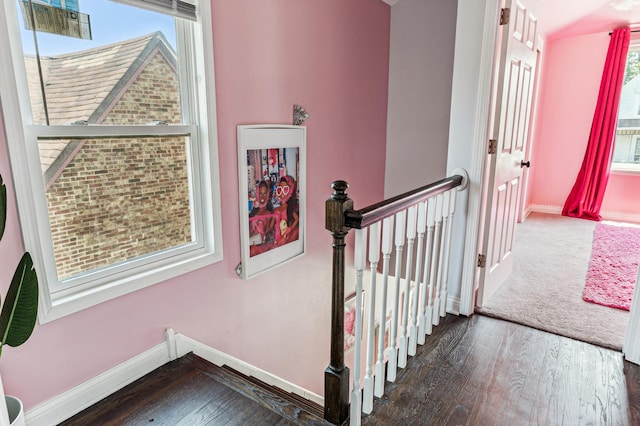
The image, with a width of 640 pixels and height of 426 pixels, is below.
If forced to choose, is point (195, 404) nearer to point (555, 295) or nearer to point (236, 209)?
point (236, 209)

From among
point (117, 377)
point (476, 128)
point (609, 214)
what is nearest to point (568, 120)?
point (609, 214)

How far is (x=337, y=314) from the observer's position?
1.54m

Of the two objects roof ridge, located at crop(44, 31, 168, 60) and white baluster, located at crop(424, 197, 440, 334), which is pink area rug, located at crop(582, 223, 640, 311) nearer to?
white baluster, located at crop(424, 197, 440, 334)

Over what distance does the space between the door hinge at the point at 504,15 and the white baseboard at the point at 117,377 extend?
8.04ft

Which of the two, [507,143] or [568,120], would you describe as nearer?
[507,143]

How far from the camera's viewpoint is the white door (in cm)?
240

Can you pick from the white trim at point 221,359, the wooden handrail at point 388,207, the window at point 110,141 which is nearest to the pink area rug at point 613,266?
the wooden handrail at point 388,207

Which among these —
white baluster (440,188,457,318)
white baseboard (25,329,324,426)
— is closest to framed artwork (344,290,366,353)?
white baluster (440,188,457,318)

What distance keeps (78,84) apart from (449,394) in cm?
207

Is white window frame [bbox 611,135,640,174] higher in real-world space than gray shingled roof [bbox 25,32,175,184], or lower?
lower

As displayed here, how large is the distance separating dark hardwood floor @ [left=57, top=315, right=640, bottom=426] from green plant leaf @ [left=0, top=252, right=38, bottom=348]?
2.10 ft

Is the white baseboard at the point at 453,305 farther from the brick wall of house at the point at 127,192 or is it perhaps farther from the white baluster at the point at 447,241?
the brick wall of house at the point at 127,192

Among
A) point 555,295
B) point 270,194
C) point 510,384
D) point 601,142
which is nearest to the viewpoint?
point 510,384

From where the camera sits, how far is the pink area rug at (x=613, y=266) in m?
2.84
